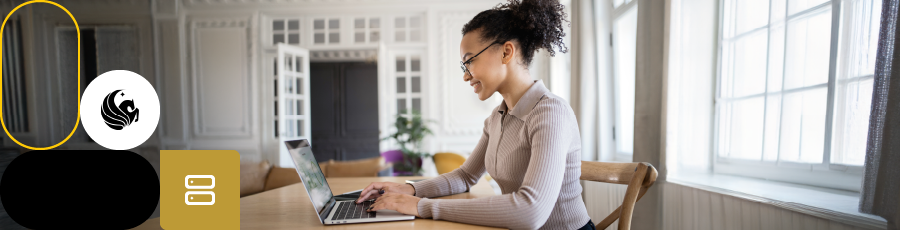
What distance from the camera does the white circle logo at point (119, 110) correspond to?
1.09 metres

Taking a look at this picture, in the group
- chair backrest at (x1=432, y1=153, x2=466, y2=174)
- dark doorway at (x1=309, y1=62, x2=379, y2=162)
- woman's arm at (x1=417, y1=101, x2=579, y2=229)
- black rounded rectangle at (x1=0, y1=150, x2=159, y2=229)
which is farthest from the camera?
dark doorway at (x1=309, y1=62, x2=379, y2=162)

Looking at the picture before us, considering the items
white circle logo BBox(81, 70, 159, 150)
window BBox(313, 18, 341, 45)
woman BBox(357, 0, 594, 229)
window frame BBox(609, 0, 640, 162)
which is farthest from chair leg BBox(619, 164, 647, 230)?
window BBox(313, 18, 341, 45)

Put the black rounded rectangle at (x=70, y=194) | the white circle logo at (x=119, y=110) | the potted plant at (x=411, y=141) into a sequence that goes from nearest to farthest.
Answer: the black rounded rectangle at (x=70, y=194) < the white circle logo at (x=119, y=110) < the potted plant at (x=411, y=141)

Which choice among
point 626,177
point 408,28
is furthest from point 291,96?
point 626,177

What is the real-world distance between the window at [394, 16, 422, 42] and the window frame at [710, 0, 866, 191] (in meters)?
3.51

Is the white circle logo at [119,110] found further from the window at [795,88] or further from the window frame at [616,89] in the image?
the window frame at [616,89]

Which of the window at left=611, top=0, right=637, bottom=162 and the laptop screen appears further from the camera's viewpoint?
the window at left=611, top=0, right=637, bottom=162

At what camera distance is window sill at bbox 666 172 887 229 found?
1.04 meters

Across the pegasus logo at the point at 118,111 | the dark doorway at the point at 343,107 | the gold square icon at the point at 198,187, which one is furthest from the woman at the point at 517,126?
the dark doorway at the point at 343,107

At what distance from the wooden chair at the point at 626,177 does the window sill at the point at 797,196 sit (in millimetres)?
528

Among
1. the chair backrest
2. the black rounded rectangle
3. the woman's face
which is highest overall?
the woman's face

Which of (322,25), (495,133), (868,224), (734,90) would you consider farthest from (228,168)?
(322,25)

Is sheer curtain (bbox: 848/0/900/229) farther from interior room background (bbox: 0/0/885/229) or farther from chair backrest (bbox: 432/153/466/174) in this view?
chair backrest (bbox: 432/153/466/174)

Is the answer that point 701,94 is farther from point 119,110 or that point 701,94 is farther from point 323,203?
point 119,110
